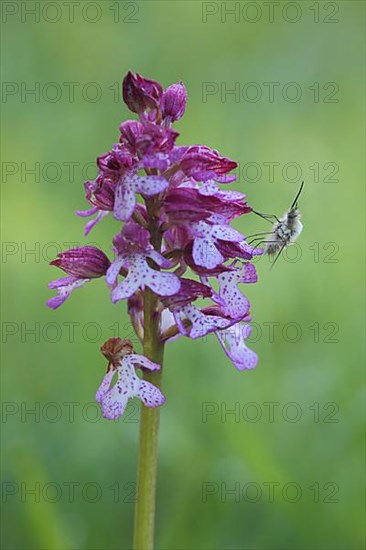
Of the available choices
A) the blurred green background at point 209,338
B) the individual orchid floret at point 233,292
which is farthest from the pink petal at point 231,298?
the blurred green background at point 209,338

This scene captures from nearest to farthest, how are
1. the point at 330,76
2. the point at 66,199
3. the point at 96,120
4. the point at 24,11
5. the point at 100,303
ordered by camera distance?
1. the point at 100,303
2. the point at 66,199
3. the point at 96,120
4. the point at 330,76
5. the point at 24,11

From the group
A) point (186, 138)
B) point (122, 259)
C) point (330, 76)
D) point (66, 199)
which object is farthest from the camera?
point (330, 76)

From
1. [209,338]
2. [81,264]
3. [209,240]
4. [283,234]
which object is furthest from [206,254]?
[209,338]

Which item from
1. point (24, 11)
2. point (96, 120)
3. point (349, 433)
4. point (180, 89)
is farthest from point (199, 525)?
point (24, 11)

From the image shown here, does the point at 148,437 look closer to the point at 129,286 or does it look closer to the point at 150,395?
the point at 150,395

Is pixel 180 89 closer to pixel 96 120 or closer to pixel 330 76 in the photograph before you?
pixel 96 120

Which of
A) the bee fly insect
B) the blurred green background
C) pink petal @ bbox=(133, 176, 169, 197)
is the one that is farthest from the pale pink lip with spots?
the blurred green background

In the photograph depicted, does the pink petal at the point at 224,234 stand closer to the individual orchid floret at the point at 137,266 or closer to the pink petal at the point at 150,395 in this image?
the individual orchid floret at the point at 137,266
